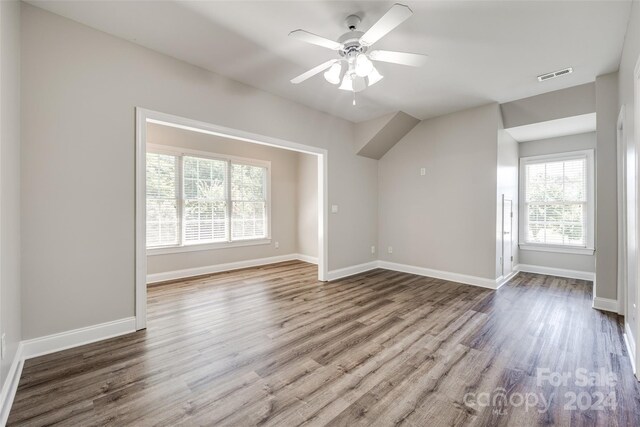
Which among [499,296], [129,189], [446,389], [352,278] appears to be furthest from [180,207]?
[499,296]

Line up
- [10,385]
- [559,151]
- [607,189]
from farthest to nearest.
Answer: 1. [559,151]
2. [607,189]
3. [10,385]

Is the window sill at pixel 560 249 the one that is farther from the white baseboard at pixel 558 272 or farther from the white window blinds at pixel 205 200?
the white window blinds at pixel 205 200

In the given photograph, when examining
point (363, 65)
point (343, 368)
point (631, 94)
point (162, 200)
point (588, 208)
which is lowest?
point (343, 368)

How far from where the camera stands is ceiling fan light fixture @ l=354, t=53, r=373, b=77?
7.34 ft

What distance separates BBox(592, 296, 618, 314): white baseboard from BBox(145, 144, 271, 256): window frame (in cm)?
532

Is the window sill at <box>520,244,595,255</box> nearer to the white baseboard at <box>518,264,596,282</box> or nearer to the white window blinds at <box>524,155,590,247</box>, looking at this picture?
the white window blinds at <box>524,155,590,247</box>

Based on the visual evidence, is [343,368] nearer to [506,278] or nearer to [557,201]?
[506,278]

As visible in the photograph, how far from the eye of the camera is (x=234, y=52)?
2828 millimetres

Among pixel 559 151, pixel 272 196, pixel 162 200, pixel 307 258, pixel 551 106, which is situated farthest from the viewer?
pixel 307 258

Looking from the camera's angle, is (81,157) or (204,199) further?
(204,199)

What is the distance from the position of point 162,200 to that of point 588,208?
23.9ft

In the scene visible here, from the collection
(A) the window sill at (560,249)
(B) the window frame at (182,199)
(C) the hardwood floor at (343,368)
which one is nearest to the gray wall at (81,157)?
(C) the hardwood floor at (343,368)

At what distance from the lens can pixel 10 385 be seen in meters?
1.74

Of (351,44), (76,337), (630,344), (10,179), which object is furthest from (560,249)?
(10,179)
